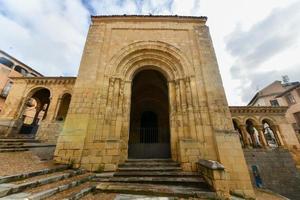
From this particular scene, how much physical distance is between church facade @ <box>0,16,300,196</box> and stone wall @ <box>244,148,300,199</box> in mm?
10206

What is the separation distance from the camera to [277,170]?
39.1 feet

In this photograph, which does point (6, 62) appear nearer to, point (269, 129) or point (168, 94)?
point (168, 94)

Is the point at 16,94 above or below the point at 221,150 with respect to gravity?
above

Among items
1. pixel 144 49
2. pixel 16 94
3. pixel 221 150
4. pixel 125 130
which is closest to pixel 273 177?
pixel 221 150

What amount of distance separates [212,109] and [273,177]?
39.8 ft

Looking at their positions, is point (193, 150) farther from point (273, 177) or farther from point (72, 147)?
point (273, 177)

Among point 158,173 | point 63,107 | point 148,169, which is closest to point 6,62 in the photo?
point 63,107

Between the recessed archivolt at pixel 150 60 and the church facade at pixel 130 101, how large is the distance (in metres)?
0.05

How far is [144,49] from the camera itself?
705 cm

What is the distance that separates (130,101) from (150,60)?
2.47 metres

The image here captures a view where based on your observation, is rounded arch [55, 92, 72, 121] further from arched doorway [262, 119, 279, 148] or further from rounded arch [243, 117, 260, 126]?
arched doorway [262, 119, 279, 148]

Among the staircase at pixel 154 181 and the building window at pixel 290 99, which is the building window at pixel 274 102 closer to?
the building window at pixel 290 99

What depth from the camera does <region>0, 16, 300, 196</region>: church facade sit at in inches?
192

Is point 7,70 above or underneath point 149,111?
above
